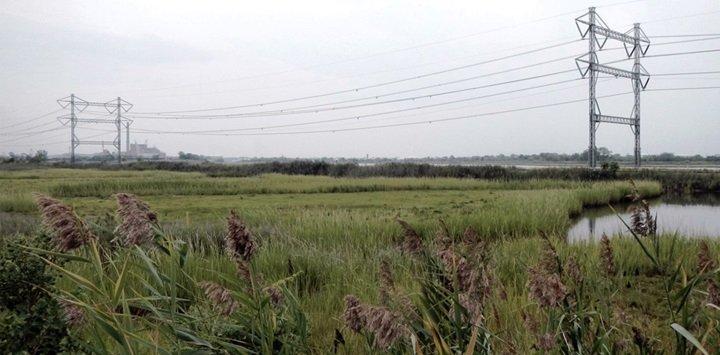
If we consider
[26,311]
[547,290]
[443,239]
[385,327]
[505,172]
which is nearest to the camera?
[385,327]

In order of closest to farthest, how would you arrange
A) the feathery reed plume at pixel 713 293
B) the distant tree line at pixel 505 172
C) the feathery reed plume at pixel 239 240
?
the feathery reed plume at pixel 239 240 → the feathery reed plume at pixel 713 293 → the distant tree line at pixel 505 172

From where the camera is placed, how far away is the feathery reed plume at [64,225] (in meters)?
1.32

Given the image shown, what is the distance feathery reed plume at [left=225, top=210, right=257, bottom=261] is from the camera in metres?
1.45

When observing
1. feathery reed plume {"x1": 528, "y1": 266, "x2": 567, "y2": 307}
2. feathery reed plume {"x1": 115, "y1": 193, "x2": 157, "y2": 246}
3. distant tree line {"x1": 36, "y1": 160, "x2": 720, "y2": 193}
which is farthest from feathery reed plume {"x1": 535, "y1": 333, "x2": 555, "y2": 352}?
distant tree line {"x1": 36, "y1": 160, "x2": 720, "y2": 193}

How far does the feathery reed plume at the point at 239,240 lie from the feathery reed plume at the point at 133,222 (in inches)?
10.5

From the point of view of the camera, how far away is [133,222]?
151 cm

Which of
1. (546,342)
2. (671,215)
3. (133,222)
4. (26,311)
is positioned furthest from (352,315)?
(671,215)

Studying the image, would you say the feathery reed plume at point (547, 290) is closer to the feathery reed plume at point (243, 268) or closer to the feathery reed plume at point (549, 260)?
the feathery reed plume at point (549, 260)

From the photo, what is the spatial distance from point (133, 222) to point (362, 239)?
22.7 ft

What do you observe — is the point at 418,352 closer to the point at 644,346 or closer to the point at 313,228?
the point at 644,346

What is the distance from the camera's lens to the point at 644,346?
1.65 m

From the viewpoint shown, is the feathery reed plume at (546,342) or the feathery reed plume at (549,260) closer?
the feathery reed plume at (546,342)

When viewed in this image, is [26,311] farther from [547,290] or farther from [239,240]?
[547,290]

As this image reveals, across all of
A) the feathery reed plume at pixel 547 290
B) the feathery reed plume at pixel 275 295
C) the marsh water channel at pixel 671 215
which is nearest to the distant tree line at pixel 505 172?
the marsh water channel at pixel 671 215
